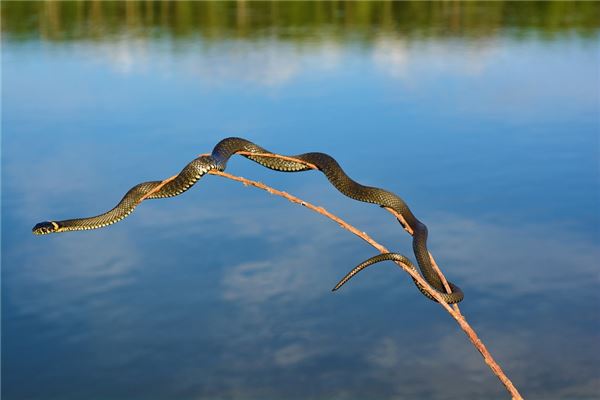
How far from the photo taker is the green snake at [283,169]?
5086 millimetres

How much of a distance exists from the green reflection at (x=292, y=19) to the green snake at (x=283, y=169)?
131 ft

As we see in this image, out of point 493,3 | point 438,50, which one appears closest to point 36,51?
point 438,50

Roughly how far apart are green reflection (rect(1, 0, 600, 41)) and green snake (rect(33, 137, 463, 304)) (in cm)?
4005

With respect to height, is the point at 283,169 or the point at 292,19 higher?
the point at 283,169

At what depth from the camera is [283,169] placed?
5.97m

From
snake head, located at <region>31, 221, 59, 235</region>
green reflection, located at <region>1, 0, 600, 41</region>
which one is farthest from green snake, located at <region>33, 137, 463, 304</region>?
green reflection, located at <region>1, 0, 600, 41</region>

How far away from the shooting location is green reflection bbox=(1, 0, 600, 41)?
48281mm

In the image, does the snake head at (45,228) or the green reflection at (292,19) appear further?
the green reflection at (292,19)

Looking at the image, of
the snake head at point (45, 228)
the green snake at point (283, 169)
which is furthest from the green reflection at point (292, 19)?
the green snake at point (283, 169)

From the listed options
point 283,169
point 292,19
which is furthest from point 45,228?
point 292,19

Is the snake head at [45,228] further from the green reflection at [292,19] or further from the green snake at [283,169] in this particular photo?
the green reflection at [292,19]

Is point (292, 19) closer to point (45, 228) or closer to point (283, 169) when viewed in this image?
point (45, 228)

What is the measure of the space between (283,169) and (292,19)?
170 feet

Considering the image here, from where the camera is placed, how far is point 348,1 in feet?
207
